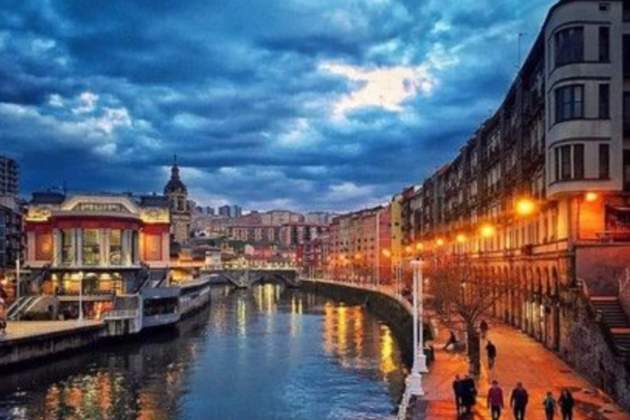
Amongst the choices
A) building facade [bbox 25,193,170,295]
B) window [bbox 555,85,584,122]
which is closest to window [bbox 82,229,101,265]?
building facade [bbox 25,193,170,295]

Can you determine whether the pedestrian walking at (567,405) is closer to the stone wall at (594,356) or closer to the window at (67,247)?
the stone wall at (594,356)

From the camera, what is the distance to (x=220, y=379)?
63094 millimetres

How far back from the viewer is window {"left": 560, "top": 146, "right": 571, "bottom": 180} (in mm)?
49781

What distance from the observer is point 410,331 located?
8394 cm

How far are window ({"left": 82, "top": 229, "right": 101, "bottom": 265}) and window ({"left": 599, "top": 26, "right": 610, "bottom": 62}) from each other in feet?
263

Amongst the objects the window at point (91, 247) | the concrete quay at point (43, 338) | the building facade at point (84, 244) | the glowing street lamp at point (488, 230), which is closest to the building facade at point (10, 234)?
the building facade at point (84, 244)

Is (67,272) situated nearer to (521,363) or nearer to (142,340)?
(142,340)

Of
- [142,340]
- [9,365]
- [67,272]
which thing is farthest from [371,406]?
[67,272]

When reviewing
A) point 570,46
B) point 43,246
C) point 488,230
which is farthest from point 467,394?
point 43,246

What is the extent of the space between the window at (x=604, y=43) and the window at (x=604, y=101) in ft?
5.47

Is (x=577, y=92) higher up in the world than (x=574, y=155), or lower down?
higher up

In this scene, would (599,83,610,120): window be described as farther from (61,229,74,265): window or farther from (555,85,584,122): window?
(61,229,74,265): window

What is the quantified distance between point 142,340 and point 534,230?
47863 mm

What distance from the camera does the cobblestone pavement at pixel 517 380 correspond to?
118 ft
